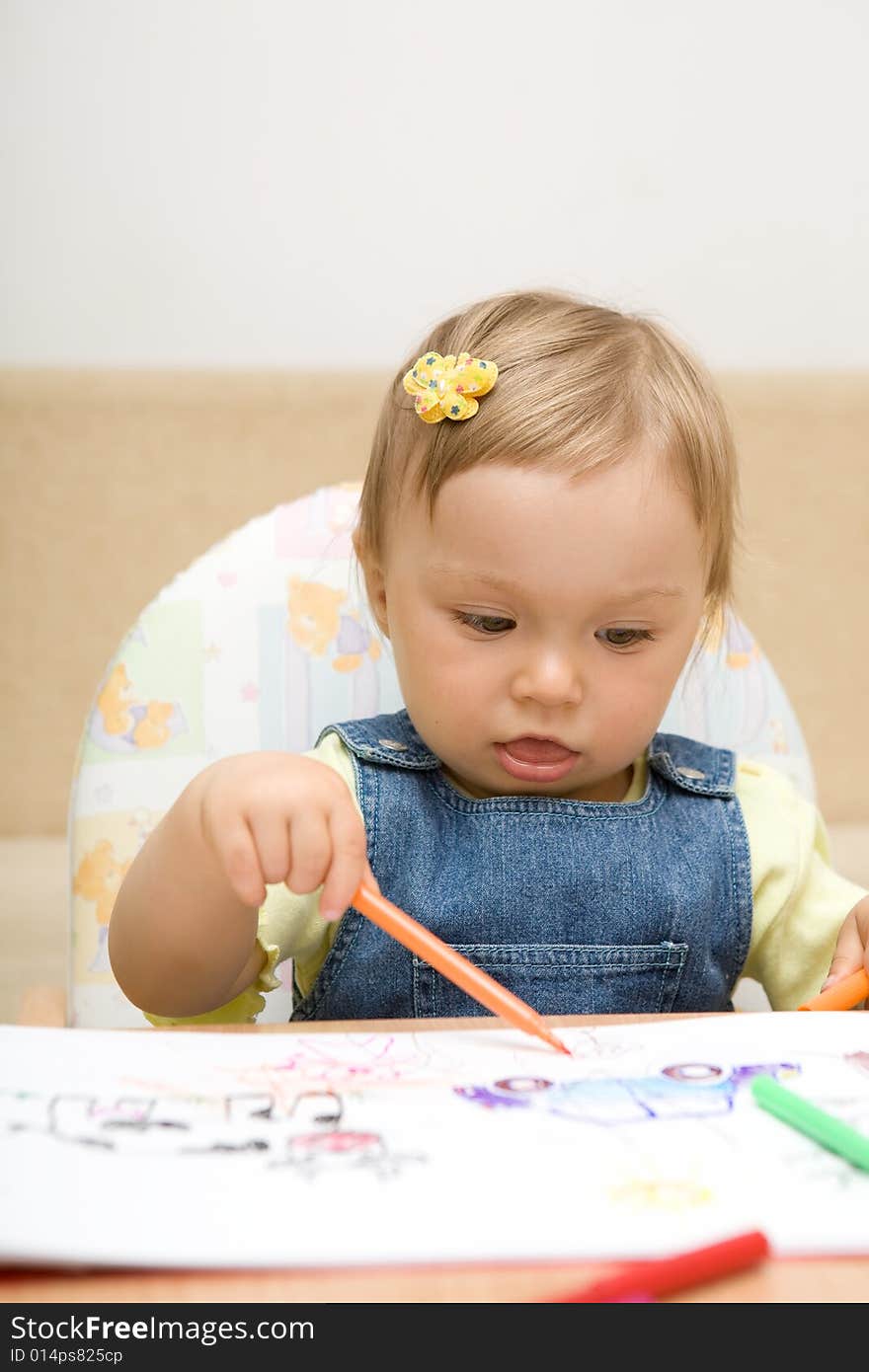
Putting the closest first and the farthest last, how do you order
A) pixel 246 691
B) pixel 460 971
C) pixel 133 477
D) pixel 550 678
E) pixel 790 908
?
pixel 460 971 < pixel 550 678 < pixel 790 908 < pixel 246 691 < pixel 133 477

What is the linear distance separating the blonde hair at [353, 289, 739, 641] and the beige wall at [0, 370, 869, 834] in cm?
95

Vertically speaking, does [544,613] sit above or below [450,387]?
below

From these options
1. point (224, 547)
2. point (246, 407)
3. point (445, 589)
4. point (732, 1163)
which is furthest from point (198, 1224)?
point (246, 407)

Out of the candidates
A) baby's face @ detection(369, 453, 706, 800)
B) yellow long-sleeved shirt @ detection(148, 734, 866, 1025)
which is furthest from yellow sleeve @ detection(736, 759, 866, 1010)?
baby's face @ detection(369, 453, 706, 800)

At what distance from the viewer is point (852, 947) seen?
0.71 meters

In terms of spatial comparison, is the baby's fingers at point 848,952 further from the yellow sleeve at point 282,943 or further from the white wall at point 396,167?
the white wall at point 396,167

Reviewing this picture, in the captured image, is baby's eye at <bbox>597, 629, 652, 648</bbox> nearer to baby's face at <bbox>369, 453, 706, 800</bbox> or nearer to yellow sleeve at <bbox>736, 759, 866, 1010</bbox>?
baby's face at <bbox>369, 453, 706, 800</bbox>

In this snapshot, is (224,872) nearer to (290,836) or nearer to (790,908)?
(290,836)

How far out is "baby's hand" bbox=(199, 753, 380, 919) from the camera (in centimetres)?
56

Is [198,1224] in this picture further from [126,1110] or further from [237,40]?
[237,40]

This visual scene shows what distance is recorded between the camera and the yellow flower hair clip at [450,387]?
728 millimetres

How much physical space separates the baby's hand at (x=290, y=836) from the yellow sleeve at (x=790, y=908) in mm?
306

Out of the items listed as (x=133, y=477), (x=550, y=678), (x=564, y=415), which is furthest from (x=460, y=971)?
(x=133, y=477)

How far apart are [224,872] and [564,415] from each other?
284 mm
